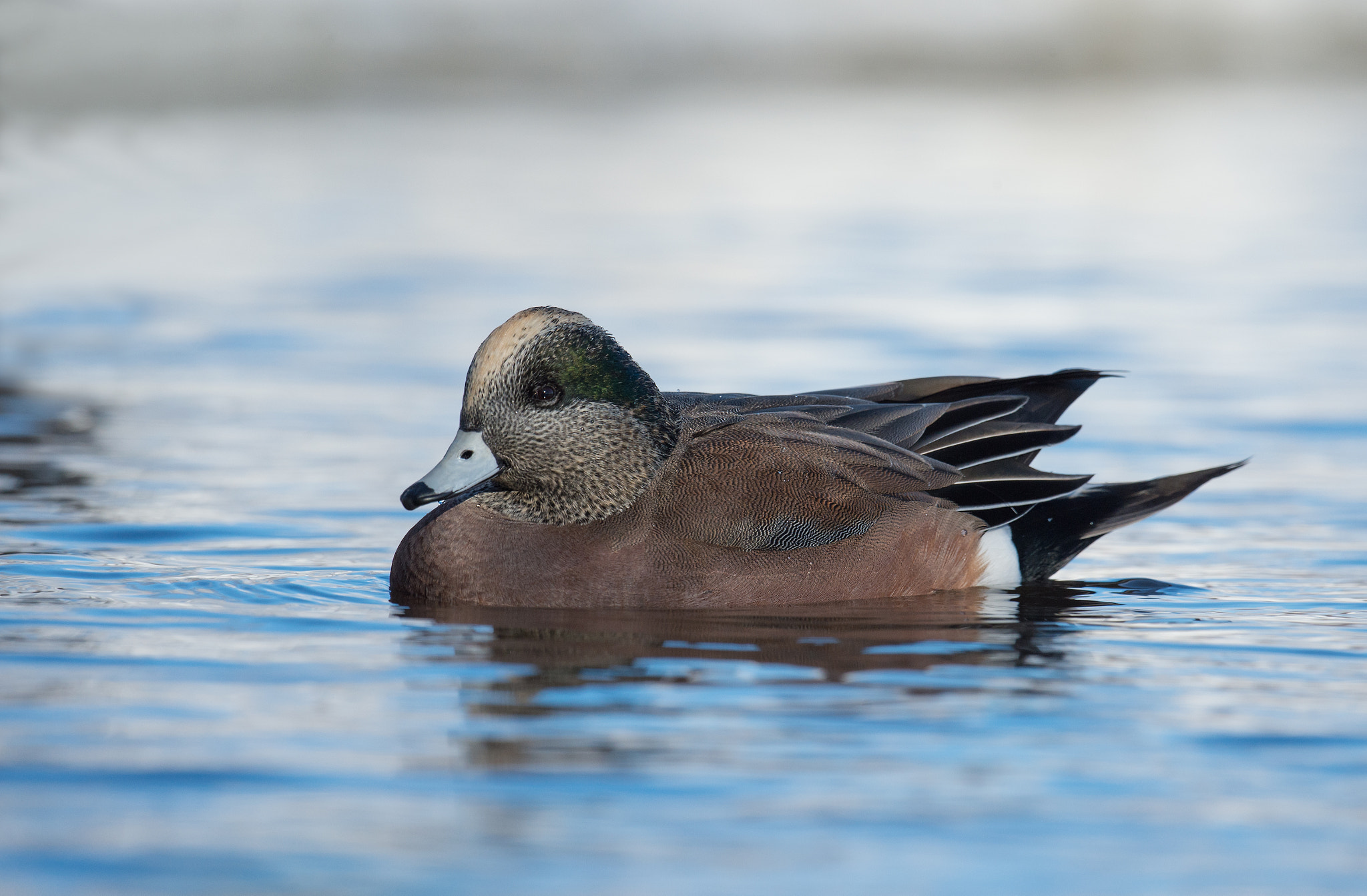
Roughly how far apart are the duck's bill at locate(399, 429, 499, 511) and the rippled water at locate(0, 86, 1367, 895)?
1.29 ft

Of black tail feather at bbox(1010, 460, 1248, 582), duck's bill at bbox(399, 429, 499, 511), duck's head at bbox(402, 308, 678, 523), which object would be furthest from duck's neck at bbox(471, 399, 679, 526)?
black tail feather at bbox(1010, 460, 1248, 582)

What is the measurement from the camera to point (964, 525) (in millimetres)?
6223

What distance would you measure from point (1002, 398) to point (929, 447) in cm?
34

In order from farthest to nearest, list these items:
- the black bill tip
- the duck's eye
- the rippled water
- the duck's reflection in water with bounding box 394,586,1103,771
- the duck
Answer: the duck's eye, the duck, the black bill tip, the duck's reflection in water with bounding box 394,586,1103,771, the rippled water

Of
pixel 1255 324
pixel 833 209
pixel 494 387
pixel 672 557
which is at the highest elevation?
pixel 833 209

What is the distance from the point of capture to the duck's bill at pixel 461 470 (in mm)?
5711

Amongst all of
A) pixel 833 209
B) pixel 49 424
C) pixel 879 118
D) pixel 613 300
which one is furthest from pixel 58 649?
pixel 879 118

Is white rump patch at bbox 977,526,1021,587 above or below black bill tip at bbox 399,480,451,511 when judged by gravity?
below

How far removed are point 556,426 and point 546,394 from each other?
11cm

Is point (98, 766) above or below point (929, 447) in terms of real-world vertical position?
below

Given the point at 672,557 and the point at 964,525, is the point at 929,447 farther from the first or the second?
the point at 672,557

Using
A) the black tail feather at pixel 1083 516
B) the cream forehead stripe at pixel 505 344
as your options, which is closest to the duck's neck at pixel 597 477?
the cream forehead stripe at pixel 505 344

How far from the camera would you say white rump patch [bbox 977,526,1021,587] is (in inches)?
249

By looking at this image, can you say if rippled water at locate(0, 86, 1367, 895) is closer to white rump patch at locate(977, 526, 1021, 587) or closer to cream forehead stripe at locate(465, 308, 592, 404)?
white rump patch at locate(977, 526, 1021, 587)
